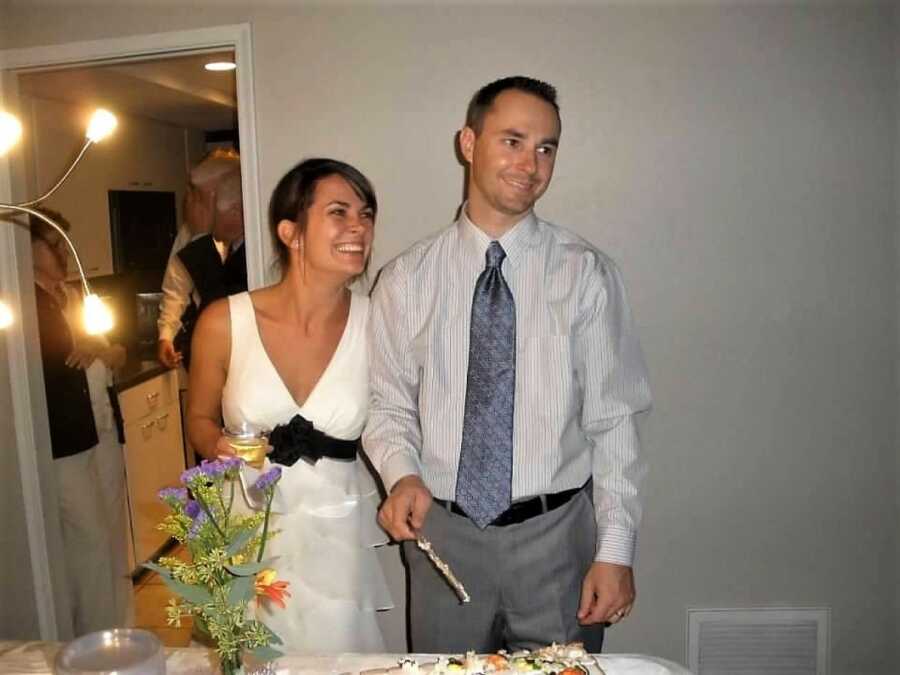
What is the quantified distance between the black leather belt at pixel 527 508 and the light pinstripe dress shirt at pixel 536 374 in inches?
0.7

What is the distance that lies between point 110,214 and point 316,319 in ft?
8.21

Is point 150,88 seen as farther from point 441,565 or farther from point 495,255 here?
point 441,565

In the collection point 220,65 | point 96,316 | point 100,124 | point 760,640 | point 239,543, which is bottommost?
point 760,640

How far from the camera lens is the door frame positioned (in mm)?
2062

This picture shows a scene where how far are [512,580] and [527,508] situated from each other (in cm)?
16

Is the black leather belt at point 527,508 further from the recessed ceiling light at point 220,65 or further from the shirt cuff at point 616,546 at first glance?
the recessed ceiling light at point 220,65

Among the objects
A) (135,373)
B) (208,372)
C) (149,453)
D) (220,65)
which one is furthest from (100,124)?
(149,453)

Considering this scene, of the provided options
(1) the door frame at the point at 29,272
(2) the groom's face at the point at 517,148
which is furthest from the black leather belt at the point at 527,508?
(1) the door frame at the point at 29,272

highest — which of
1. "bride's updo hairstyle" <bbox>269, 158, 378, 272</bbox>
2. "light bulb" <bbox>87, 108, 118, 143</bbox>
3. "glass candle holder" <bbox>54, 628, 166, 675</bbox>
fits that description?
"light bulb" <bbox>87, 108, 118, 143</bbox>

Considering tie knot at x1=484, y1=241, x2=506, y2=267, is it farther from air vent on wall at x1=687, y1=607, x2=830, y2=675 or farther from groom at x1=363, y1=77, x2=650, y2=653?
air vent on wall at x1=687, y1=607, x2=830, y2=675

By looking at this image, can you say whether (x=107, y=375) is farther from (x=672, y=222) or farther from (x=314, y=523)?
(x=672, y=222)

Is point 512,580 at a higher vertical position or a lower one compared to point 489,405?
lower

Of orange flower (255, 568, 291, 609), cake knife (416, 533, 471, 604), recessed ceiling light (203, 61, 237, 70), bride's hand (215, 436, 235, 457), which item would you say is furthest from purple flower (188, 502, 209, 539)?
recessed ceiling light (203, 61, 237, 70)

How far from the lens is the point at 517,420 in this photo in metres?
1.61
